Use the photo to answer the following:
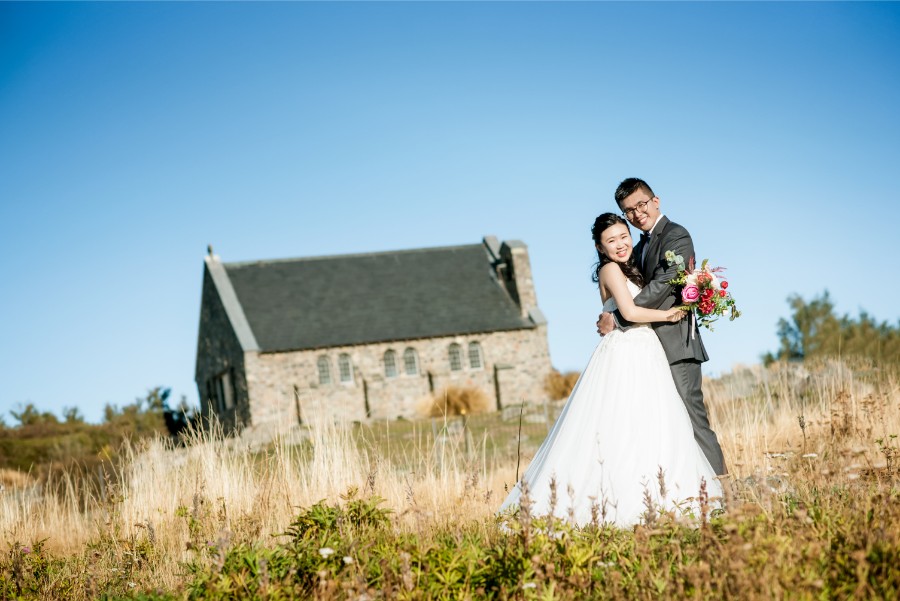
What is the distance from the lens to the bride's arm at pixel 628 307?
5879mm

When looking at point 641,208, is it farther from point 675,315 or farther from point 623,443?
point 623,443

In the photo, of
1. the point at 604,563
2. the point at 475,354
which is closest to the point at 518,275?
the point at 475,354

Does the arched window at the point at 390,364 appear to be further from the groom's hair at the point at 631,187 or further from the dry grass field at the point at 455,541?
the groom's hair at the point at 631,187

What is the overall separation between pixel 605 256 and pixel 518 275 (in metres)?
29.1

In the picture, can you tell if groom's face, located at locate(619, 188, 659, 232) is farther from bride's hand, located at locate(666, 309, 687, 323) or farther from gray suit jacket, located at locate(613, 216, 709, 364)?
bride's hand, located at locate(666, 309, 687, 323)

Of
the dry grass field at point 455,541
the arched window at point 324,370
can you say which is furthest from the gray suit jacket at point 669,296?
the arched window at point 324,370

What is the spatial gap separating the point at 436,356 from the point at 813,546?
29631 mm

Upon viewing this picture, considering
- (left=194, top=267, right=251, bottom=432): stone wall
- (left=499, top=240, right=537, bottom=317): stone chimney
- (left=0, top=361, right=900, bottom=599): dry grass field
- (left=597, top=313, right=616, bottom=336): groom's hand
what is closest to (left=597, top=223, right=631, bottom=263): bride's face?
(left=597, top=313, right=616, bottom=336): groom's hand

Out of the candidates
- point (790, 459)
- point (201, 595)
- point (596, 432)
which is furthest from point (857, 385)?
point (201, 595)

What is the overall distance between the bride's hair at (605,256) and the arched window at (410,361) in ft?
88.1

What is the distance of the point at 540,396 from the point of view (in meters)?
33.5

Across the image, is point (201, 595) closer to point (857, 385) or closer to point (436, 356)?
point (857, 385)

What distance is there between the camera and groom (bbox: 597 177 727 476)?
5953mm

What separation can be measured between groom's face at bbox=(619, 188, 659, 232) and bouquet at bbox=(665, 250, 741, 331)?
1.40ft
